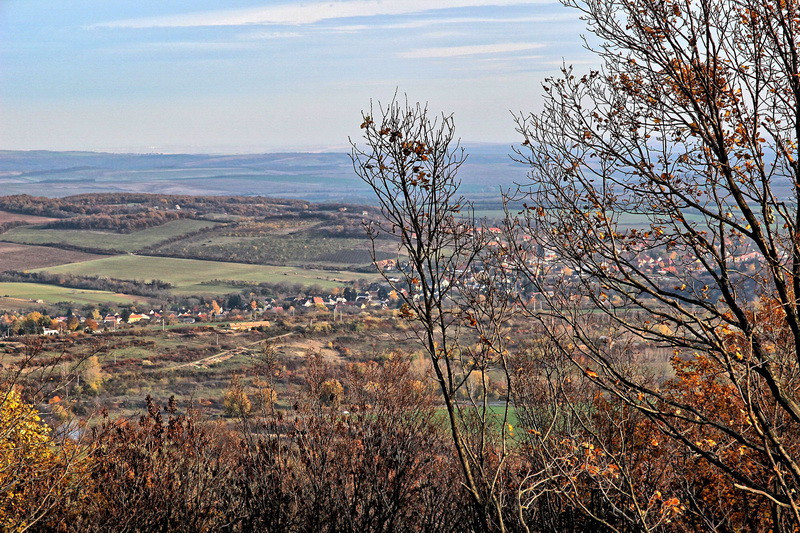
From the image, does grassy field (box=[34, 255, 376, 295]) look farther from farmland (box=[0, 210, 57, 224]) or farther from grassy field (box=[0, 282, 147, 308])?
farmland (box=[0, 210, 57, 224])

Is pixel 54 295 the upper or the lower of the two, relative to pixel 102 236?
lower

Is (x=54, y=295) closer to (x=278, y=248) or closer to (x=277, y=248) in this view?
(x=278, y=248)

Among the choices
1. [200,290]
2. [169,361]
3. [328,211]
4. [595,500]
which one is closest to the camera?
[595,500]

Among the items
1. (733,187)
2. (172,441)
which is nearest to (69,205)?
(172,441)

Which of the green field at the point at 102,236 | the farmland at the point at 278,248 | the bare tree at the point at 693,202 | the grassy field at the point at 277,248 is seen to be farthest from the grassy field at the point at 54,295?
the bare tree at the point at 693,202

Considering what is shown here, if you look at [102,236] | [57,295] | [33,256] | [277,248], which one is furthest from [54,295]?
[102,236]

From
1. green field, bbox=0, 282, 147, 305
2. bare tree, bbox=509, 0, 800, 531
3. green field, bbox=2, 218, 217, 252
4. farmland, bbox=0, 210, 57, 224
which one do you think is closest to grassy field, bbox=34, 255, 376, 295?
green field, bbox=0, 282, 147, 305

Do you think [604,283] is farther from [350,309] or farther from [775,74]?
[350,309]
